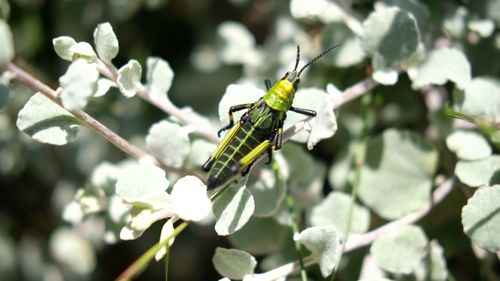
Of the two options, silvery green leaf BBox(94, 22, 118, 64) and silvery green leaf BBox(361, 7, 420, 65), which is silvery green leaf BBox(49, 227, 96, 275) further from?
silvery green leaf BBox(361, 7, 420, 65)

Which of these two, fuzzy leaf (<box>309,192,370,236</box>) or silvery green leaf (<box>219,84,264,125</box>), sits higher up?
silvery green leaf (<box>219,84,264,125</box>)

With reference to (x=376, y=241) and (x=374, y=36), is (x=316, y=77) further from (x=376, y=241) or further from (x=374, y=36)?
(x=376, y=241)

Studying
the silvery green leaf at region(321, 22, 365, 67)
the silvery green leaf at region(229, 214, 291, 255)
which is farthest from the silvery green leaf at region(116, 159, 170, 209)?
the silvery green leaf at region(321, 22, 365, 67)

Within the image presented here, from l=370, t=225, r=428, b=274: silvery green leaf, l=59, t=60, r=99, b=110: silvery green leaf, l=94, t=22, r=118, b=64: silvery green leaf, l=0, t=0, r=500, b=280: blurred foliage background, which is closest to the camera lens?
l=59, t=60, r=99, b=110: silvery green leaf

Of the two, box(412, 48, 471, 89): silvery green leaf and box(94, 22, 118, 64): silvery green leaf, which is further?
box(412, 48, 471, 89): silvery green leaf

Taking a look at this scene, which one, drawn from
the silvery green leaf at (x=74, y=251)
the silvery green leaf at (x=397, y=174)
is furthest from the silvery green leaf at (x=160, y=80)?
the silvery green leaf at (x=74, y=251)

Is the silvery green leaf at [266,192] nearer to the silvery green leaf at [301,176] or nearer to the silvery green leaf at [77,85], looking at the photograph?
the silvery green leaf at [301,176]

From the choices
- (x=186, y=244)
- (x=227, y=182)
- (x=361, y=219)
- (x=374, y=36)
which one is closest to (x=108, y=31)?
(x=227, y=182)

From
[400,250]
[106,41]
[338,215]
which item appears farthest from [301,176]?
[106,41]

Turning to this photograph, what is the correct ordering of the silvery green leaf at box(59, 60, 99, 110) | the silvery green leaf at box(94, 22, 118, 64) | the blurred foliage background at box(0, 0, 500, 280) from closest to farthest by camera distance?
the silvery green leaf at box(59, 60, 99, 110) < the silvery green leaf at box(94, 22, 118, 64) < the blurred foliage background at box(0, 0, 500, 280)
